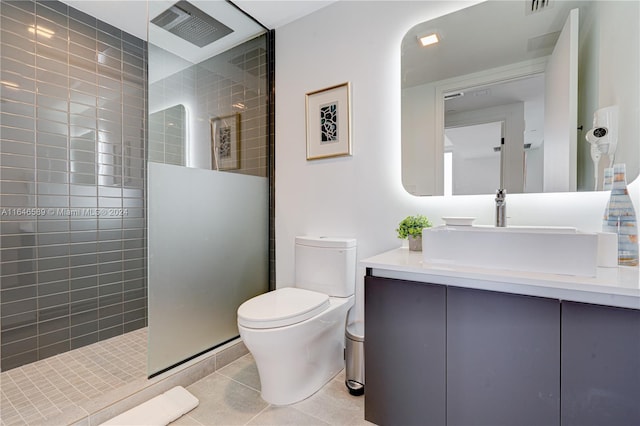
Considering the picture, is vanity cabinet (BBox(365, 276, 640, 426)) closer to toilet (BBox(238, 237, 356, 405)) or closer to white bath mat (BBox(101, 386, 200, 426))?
toilet (BBox(238, 237, 356, 405))

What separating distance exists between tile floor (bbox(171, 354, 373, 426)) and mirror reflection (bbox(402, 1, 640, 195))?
1190 millimetres

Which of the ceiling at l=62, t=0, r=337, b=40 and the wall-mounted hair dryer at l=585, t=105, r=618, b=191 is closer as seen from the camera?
the wall-mounted hair dryer at l=585, t=105, r=618, b=191

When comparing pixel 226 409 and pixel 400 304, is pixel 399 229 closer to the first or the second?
pixel 400 304

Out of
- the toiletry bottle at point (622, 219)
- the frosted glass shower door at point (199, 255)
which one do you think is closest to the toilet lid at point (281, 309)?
the frosted glass shower door at point (199, 255)

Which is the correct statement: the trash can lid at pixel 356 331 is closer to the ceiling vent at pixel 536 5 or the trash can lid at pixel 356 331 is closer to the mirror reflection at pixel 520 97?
the mirror reflection at pixel 520 97

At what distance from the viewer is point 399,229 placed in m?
1.65

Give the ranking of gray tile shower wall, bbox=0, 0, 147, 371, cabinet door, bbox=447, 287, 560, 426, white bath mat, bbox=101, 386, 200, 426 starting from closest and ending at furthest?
cabinet door, bbox=447, 287, 560, 426
white bath mat, bbox=101, 386, 200, 426
gray tile shower wall, bbox=0, 0, 147, 371

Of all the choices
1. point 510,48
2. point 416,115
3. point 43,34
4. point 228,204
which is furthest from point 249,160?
point 510,48

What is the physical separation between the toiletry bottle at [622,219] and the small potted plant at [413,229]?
2.38 feet

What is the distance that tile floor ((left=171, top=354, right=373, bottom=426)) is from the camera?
141 centimetres

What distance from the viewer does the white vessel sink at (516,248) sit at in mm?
1011

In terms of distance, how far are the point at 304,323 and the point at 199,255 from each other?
0.80m

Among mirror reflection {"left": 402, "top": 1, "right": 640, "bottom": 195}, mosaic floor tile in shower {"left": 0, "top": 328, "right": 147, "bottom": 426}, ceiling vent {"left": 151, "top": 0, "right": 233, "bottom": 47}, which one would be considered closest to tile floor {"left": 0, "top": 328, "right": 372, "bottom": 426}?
mosaic floor tile in shower {"left": 0, "top": 328, "right": 147, "bottom": 426}

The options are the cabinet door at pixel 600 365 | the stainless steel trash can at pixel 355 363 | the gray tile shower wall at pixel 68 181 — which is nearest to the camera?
the cabinet door at pixel 600 365
